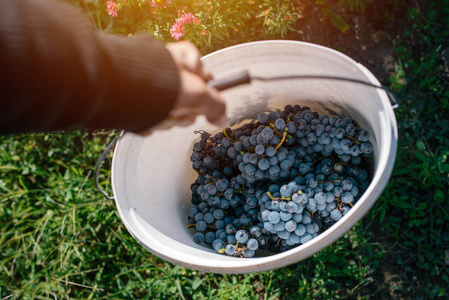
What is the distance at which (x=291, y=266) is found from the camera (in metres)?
1.89

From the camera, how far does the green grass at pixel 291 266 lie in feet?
5.91

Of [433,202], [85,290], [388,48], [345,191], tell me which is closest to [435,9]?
[388,48]

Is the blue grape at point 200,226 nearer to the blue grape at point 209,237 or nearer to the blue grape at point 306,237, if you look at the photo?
the blue grape at point 209,237

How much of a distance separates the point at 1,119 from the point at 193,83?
0.42 metres

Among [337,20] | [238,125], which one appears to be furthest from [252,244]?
[337,20]

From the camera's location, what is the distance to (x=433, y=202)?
1805mm

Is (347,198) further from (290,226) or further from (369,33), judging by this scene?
(369,33)

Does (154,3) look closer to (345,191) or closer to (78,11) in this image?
(78,11)

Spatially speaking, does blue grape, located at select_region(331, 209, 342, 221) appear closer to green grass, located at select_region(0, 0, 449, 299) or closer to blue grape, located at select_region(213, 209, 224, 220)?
blue grape, located at select_region(213, 209, 224, 220)

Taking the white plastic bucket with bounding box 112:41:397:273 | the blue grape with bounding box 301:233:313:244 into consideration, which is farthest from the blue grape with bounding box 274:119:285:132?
the blue grape with bounding box 301:233:313:244

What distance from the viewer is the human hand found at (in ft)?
3.08

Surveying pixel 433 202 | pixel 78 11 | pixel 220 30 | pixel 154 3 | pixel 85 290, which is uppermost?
pixel 78 11

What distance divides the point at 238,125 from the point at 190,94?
0.77 m

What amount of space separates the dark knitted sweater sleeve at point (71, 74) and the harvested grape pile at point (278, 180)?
572 mm
